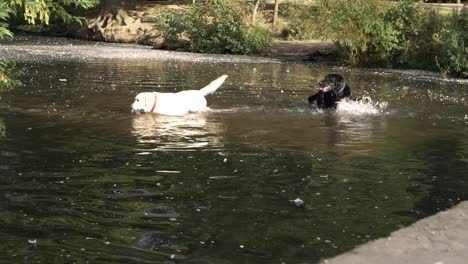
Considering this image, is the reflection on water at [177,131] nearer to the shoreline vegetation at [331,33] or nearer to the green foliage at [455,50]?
the shoreline vegetation at [331,33]

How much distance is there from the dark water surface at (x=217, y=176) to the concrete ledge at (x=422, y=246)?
36 centimetres

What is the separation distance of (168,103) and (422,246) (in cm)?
912

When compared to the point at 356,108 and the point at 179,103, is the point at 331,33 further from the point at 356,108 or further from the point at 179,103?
the point at 179,103

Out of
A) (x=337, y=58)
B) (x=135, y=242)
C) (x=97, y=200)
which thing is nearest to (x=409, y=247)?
(x=135, y=242)

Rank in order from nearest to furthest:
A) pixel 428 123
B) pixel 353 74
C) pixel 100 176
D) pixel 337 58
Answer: pixel 100 176, pixel 428 123, pixel 353 74, pixel 337 58

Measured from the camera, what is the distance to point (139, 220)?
6836mm

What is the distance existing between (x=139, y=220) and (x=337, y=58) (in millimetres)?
26092

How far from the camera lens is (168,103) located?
46.9 feet

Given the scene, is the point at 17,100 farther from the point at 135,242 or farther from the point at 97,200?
the point at 135,242

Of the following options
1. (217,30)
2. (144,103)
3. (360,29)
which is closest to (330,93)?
(144,103)

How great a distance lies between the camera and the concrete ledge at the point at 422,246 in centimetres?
548

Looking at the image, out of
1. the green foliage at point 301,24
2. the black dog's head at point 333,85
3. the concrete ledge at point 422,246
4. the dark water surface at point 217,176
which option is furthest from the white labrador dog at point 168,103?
the green foliage at point 301,24

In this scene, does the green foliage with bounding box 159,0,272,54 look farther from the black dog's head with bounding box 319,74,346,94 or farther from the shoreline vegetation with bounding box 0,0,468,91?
the black dog's head with bounding box 319,74,346,94

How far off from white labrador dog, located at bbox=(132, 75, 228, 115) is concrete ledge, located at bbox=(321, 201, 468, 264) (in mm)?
8369
